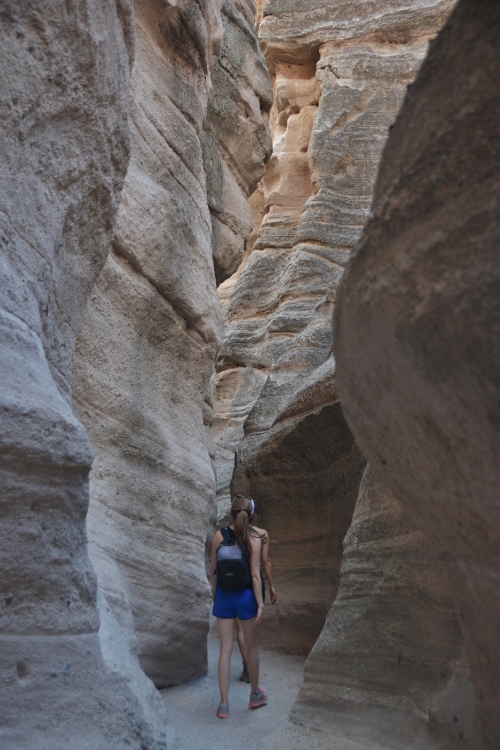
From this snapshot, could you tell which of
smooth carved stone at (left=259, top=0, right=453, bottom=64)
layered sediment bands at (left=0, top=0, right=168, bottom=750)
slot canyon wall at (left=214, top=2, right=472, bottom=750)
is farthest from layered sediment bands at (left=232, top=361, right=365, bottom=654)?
smooth carved stone at (left=259, top=0, right=453, bottom=64)

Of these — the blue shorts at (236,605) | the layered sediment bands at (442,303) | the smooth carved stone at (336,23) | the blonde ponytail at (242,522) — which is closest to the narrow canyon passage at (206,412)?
the layered sediment bands at (442,303)

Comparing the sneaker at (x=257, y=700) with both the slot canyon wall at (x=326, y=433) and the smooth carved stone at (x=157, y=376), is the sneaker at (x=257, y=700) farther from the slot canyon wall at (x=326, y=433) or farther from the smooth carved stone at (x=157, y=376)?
the smooth carved stone at (x=157, y=376)

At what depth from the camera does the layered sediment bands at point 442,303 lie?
5.17 ft

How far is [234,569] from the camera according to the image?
4.51 meters

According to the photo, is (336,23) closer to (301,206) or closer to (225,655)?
(301,206)

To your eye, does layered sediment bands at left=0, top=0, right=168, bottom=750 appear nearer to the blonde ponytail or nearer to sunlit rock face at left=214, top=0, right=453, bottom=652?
the blonde ponytail

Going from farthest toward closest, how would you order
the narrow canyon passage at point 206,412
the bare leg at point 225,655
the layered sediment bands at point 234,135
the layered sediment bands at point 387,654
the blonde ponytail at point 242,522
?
1. the layered sediment bands at point 234,135
2. the blonde ponytail at point 242,522
3. the bare leg at point 225,655
4. the layered sediment bands at point 387,654
5. the narrow canyon passage at point 206,412

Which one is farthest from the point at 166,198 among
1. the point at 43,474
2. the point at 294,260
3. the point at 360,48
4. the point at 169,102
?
the point at 360,48

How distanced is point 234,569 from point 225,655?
1.65 feet

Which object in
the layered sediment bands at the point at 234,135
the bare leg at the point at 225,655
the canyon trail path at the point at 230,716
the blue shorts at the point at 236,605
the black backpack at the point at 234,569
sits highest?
the layered sediment bands at the point at 234,135

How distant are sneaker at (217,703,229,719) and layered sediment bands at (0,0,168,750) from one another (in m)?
1.66

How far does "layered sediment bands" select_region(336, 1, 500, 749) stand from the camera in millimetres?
1575

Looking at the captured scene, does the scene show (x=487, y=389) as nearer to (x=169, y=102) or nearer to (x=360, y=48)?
(x=169, y=102)

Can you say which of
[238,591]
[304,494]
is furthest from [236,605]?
[304,494]
